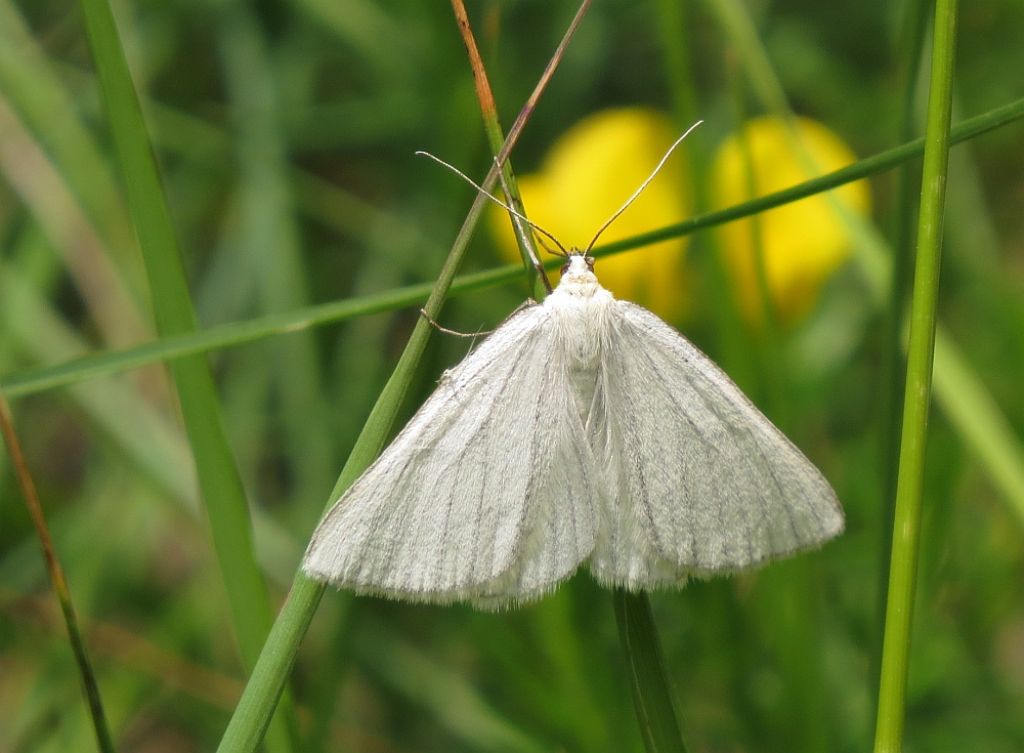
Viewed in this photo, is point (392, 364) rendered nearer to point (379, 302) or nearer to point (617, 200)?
point (617, 200)

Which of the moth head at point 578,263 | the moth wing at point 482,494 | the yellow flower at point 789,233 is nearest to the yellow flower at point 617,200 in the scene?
the yellow flower at point 789,233

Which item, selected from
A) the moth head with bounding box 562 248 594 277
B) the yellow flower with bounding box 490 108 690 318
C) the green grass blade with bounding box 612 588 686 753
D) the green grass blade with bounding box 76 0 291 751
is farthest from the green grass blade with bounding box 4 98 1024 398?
the yellow flower with bounding box 490 108 690 318

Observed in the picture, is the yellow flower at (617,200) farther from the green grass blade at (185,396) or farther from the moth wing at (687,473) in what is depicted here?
the green grass blade at (185,396)

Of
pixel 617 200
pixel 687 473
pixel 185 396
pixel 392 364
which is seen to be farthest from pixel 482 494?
pixel 392 364

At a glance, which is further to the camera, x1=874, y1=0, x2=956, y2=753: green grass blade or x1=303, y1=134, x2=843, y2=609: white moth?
x1=303, y1=134, x2=843, y2=609: white moth

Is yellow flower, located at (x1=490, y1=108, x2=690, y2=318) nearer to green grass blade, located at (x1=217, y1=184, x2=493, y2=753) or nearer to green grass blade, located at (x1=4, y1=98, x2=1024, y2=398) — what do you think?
green grass blade, located at (x1=4, y1=98, x2=1024, y2=398)

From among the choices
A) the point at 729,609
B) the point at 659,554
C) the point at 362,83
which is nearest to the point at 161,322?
the point at 659,554

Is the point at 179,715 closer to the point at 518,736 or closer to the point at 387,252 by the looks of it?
the point at 518,736
